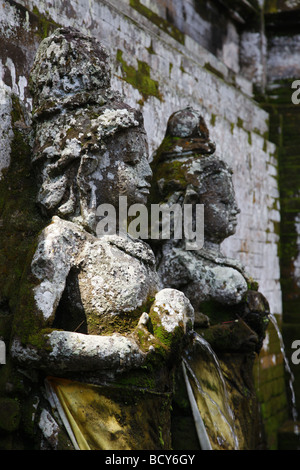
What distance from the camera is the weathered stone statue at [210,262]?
3793 mm

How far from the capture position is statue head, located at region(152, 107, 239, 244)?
3.94 metres

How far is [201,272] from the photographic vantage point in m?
3.87

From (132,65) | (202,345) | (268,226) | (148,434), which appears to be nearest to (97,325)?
(148,434)

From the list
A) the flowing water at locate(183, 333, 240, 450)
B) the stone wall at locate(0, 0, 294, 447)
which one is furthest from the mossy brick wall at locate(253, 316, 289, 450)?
the flowing water at locate(183, 333, 240, 450)

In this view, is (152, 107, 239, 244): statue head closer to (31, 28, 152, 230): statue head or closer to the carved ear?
(31, 28, 152, 230): statue head

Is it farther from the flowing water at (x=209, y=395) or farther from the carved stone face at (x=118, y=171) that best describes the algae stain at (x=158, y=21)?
the flowing water at (x=209, y=395)

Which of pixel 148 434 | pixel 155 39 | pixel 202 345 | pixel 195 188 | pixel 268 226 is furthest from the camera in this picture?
pixel 268 226

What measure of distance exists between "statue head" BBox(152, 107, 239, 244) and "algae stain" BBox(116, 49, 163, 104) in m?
0.89

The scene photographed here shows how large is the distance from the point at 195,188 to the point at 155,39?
2.00 meters

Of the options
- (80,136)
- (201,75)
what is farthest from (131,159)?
(201,75)
